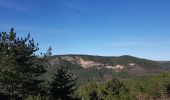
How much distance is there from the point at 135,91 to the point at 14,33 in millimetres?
90410

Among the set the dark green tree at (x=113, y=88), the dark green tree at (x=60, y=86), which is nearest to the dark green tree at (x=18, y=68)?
the dark green tree at (x=60, y=86)

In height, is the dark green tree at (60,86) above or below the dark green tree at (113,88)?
above

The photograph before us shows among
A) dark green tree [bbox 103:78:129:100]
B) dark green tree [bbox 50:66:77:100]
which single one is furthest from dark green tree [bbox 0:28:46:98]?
dark green tree [bbox 103:78:129:100]

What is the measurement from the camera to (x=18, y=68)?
47.5m

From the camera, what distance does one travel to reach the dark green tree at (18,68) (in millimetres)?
46625

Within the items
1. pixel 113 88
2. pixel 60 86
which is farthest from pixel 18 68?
pixel 113 88

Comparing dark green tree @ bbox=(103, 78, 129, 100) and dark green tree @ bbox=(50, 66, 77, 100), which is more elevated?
dark green tree @ bbox=(50, 66, 77, 100)

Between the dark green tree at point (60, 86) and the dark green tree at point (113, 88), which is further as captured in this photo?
the dark green tree at point (113, 88)

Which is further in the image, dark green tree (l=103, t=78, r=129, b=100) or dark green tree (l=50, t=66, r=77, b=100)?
dark green tree (l=103, t=78, r=129, b=100)

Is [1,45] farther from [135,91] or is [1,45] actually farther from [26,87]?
[135,91]

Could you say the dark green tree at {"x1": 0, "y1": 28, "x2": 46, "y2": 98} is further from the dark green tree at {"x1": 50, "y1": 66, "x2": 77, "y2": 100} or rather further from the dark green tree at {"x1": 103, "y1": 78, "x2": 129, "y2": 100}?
the dark green tree at {"x1": 103, "y1": 78, "x2": 129, "y2": 100}

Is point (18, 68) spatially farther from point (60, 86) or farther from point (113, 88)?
point (113, 88)

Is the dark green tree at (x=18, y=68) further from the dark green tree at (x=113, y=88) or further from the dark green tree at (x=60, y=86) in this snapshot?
the dark green tree at (x=113, y=88)

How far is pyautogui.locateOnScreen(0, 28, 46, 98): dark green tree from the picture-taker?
4662 cm
